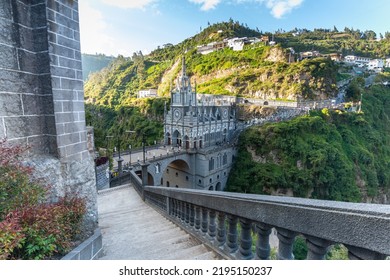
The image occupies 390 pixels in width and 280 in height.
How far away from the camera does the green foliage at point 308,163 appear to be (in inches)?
1224

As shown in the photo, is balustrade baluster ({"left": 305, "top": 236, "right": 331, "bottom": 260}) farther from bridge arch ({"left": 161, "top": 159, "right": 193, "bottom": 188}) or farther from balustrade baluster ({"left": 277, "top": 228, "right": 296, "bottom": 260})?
bridge arch ({"left": 161, "top": 159, "right": 193, "bottom": 188})

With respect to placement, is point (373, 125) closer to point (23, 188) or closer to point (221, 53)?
point (221, 53)

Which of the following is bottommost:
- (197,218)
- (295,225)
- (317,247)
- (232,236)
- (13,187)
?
(197,218)

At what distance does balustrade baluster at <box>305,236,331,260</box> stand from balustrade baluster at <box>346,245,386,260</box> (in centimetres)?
15

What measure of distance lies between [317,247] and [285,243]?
31 centimetres

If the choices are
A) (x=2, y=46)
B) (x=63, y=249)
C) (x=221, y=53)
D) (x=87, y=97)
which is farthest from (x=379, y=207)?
(x=87, y=97)

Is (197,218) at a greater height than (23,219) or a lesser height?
lesser

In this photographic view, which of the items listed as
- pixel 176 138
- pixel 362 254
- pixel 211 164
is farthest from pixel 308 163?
pixel 362 254

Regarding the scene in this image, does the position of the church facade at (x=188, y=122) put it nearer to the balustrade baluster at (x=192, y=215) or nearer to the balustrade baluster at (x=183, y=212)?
the balustrade baluster at (x=183, y=212)

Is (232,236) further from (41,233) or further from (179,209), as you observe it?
(179,209)

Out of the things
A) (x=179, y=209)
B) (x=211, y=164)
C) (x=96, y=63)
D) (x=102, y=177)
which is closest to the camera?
(x=179, y=209)

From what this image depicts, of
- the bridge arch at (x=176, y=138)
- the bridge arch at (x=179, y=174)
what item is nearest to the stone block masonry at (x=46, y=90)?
the bridge arch at (x=179, y=174)

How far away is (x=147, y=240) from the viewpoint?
4.14 metres

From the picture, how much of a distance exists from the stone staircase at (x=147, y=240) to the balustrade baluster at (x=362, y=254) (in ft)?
6.25
